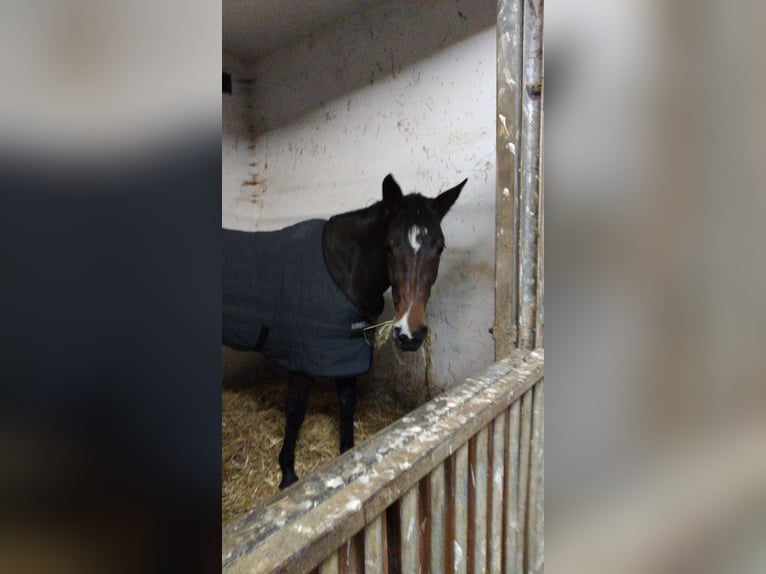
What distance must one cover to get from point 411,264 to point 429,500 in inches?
29.7

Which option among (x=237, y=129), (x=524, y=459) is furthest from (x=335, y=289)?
(x=237, y=129)

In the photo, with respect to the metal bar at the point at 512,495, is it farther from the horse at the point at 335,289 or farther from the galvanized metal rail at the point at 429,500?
the horse at the point at 335,289

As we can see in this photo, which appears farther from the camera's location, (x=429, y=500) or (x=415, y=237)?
(x=415, y=237)

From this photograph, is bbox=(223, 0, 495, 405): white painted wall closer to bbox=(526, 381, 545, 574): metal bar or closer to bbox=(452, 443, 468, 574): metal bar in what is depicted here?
bbox=(526, 381, 545, 574): metal bar

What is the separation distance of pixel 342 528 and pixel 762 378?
34 centimetres

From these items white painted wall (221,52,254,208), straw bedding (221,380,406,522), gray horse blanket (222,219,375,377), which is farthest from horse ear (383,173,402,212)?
white painted wall (221,52,254,208)

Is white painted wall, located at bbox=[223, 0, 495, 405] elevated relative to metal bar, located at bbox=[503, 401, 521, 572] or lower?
elevated

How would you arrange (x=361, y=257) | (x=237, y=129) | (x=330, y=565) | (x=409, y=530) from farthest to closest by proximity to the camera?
(x=237, y=129), (x=361, y=257), (x=409, y=530), (x=330, y=565)

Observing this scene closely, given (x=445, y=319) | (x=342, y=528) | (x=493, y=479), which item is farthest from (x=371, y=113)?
(x=342, y=528)

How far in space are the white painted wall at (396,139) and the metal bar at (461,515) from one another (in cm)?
112

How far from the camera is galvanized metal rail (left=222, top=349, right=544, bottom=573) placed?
334 millimetres

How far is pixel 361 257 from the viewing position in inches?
51.7

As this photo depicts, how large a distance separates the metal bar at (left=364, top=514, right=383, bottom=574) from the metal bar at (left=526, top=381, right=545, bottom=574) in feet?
1.70

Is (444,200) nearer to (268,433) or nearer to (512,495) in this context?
(512,495)
